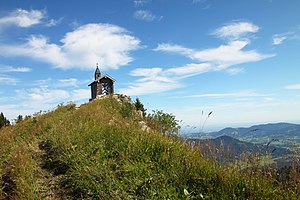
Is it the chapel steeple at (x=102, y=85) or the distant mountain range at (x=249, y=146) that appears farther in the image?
the chapel steeple at (x=102, y=85)

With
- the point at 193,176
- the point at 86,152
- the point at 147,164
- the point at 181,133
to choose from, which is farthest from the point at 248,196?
the point at 86,152

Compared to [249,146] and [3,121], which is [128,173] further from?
[3,121]

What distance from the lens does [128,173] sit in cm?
551

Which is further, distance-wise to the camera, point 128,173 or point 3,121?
point 3,121

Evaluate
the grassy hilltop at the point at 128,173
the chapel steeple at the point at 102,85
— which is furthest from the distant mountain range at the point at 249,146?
the chapel steeple at the point at 102,85

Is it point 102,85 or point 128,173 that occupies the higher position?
point 102,85

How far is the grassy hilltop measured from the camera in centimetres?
457

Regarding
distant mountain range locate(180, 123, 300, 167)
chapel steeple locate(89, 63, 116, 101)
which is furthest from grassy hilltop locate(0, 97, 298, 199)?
chapel steeple locate(89, 63, 116, 101)

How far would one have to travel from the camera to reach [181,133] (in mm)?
7387

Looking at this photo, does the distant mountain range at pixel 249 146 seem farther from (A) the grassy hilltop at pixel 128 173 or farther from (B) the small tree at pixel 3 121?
(B) the small tree at pixel 3 121

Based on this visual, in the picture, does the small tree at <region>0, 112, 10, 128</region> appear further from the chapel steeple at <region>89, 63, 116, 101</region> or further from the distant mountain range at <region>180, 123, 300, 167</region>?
the distant mountain range at <region>180, 123, 300, 167</region>

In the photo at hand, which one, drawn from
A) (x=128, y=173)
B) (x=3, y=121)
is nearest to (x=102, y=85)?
(x=3, y=121)

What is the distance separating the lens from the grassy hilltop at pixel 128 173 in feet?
15.0

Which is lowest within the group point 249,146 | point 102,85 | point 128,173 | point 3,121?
point 128,173
